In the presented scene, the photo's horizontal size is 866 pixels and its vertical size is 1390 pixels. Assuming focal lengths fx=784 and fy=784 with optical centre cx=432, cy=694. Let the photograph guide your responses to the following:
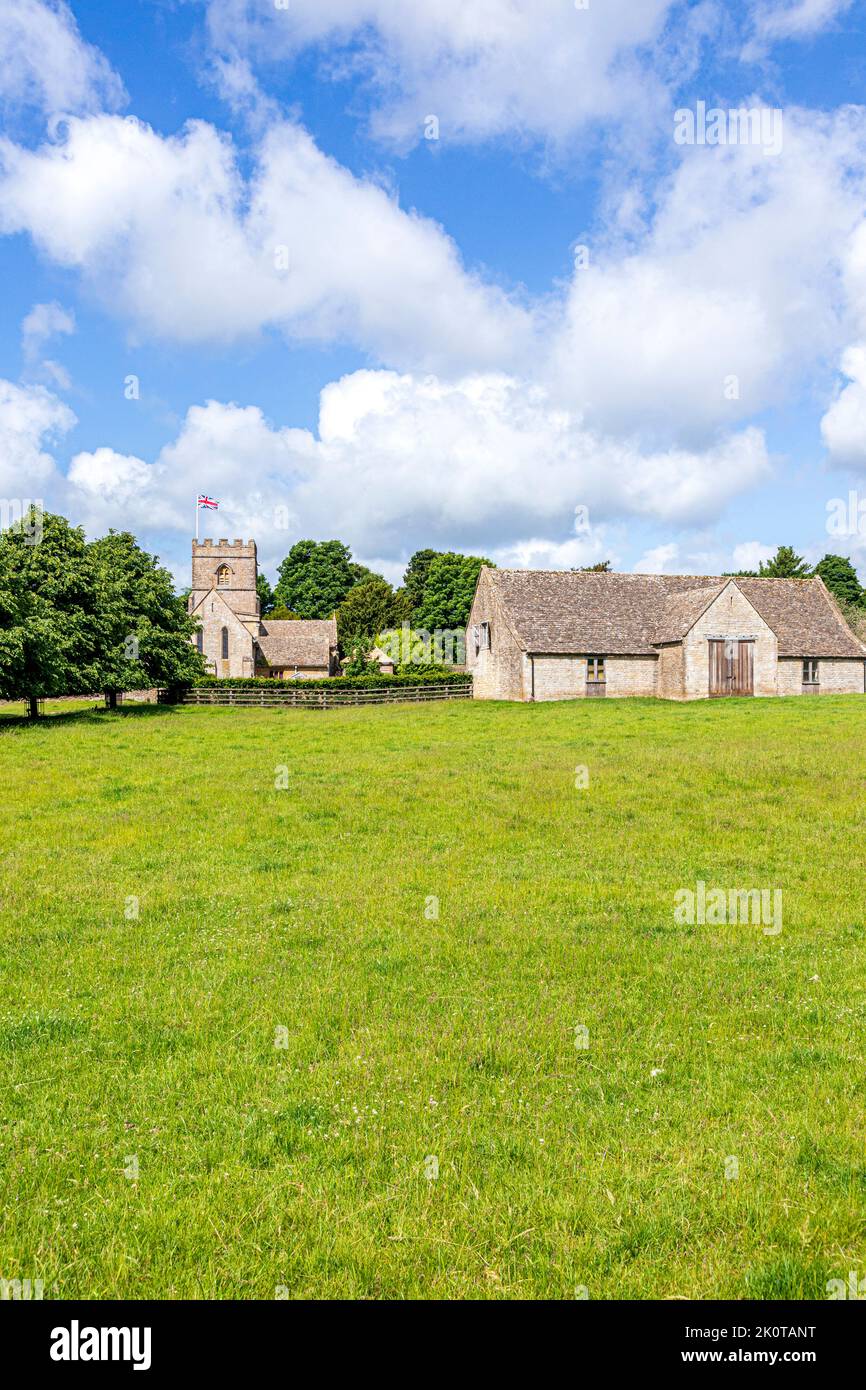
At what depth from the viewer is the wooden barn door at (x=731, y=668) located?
1932 inches

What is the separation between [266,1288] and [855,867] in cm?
1153

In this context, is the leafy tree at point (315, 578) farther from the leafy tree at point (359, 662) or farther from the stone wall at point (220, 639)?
the stone wall at point (220, 639)

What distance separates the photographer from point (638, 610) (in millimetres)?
54250

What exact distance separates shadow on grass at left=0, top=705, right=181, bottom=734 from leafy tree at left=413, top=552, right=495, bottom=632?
176 feet

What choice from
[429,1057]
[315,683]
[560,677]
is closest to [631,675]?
[560,677]

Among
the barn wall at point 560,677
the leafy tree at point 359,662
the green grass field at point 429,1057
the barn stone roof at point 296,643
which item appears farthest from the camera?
the barn stone roof at point 296,643

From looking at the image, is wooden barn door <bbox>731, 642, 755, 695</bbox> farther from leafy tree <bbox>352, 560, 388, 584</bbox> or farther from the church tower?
leafy tree <bbox>352, 560, 388, 584</bbox>

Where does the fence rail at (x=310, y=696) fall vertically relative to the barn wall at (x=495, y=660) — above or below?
below

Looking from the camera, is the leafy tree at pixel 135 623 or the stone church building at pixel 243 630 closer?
the leafy tree at pixel 135 623

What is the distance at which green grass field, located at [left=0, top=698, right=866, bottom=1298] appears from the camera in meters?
4.66

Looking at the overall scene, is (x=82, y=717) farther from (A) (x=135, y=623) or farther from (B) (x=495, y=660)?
(B) (x=495, y=660)

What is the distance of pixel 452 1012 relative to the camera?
306 inches

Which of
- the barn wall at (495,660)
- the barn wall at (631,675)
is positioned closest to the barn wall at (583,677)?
the barn wall at (631,675)

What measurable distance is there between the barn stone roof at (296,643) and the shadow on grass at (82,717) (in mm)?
34614
